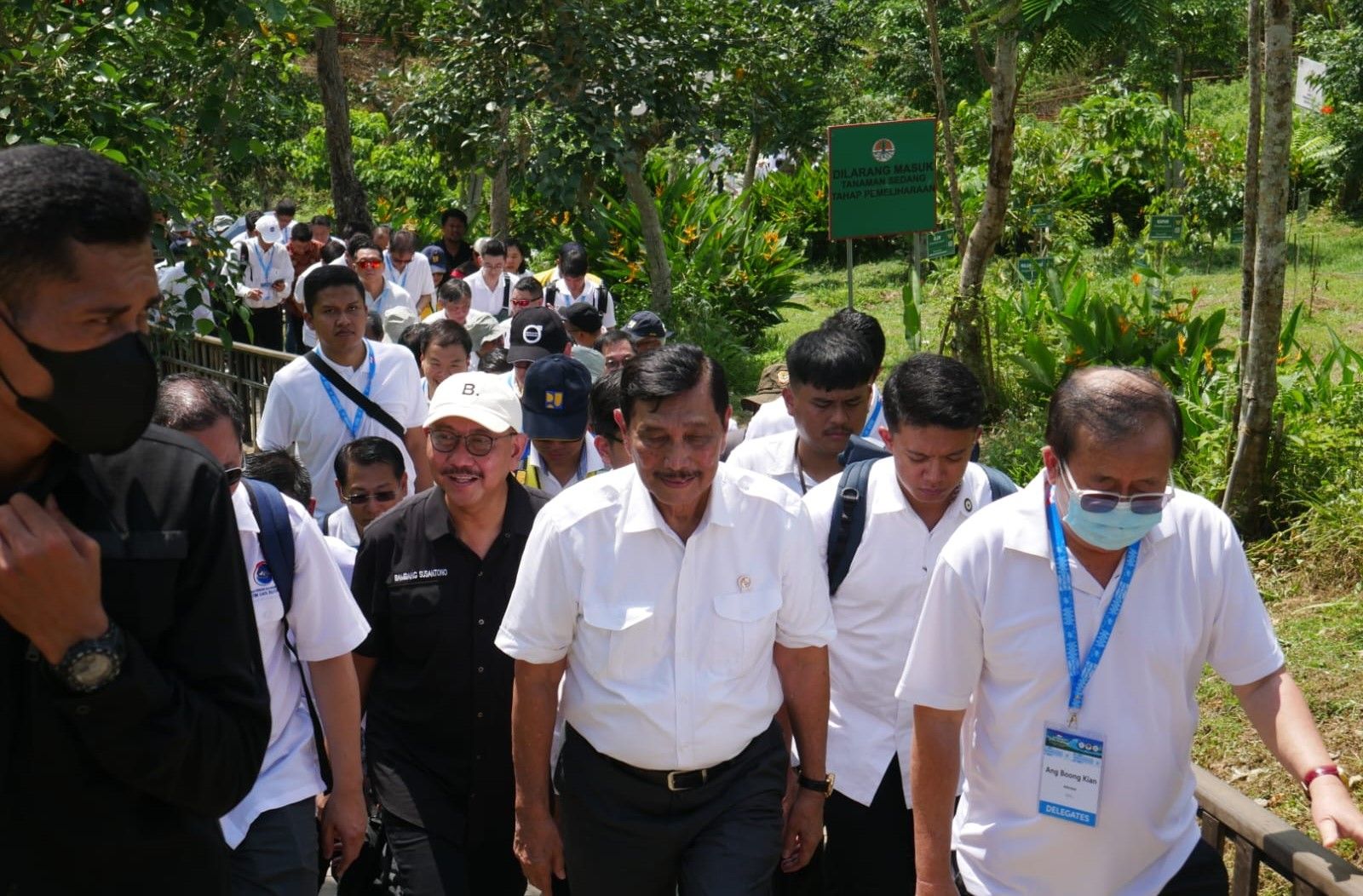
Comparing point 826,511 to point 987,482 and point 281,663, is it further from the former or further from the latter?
point 281,663

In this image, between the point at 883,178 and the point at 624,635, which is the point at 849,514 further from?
the point at 883,178

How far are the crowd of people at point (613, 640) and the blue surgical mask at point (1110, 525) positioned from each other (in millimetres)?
10

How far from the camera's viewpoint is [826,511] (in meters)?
4.28

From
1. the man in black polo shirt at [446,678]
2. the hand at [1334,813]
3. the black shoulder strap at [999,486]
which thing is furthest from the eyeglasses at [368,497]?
the hand at [1334,813]

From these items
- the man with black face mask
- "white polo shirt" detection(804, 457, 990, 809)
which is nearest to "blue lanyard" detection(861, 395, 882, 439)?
"white polo shirt" detection(804, 457, 990, 809)

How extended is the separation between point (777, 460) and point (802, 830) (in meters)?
1.38

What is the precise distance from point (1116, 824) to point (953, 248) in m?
8.37

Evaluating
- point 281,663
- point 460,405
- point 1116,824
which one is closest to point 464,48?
point 460,405

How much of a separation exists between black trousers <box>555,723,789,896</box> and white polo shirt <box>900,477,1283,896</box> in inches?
22.7

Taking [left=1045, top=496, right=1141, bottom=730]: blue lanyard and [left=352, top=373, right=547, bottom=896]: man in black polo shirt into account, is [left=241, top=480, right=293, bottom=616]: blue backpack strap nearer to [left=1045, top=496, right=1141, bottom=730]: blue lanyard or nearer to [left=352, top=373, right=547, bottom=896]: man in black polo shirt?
[left=352, top=373, right=547, bottom=896]: man in black polo shirt

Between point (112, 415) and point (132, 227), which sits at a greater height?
point (132, 227)

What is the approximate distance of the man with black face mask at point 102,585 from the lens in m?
1.87

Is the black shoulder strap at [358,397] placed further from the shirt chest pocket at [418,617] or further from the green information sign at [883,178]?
the green information sign at [883,178]

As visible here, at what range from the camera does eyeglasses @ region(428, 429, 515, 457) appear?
14.4 ft
